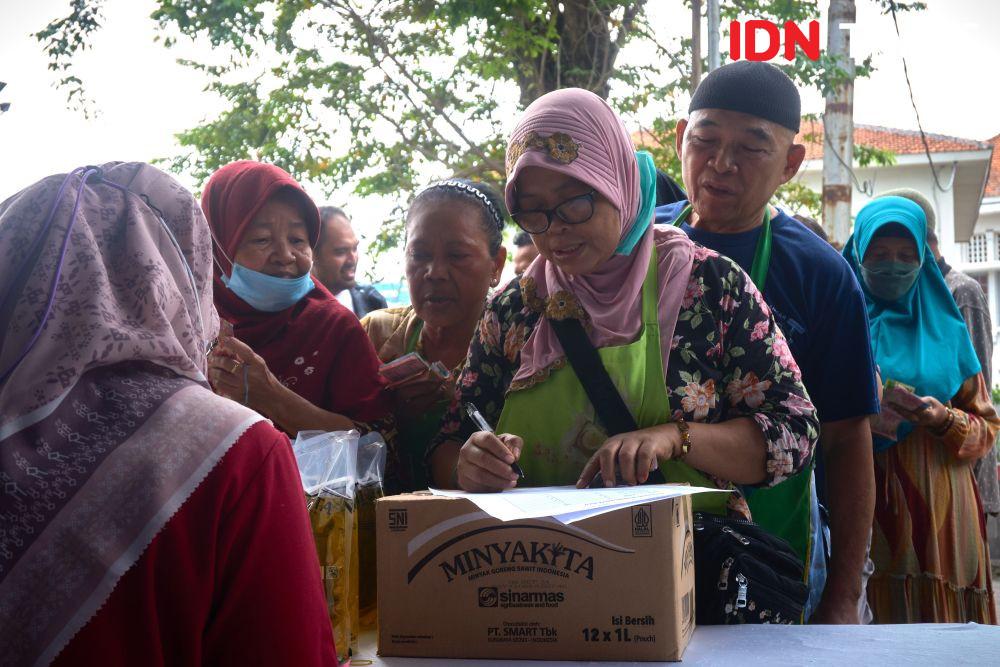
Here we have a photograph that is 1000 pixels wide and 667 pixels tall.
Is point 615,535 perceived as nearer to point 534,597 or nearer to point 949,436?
point 534,597

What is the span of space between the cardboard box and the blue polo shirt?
0.84 meters

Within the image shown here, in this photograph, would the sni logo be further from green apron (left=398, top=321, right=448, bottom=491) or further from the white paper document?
green apron (left=398, top=321, right=448, bottom=491)

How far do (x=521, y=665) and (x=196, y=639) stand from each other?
0.64 meters

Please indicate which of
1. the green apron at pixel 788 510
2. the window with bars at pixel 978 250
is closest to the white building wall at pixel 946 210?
the window with bars at pixel 978 250

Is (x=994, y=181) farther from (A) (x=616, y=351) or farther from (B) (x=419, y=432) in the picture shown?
(A) (x=616, y=351)

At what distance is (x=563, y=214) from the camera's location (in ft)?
6.68

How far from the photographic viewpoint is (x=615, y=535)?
1616mm

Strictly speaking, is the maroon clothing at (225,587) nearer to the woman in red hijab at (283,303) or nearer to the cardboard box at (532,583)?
the cardboard box at (532,583)

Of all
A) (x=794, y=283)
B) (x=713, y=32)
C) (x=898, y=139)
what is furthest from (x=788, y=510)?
(x=898, y=139)

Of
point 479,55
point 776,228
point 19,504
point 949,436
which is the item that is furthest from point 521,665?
point 479,55

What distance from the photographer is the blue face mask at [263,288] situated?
8.21 ft

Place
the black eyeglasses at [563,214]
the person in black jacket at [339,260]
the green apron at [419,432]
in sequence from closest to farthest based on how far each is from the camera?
the black eyeglasses at [563,214] → the green apron at [419,432] → the person in black jacket at [339,260]

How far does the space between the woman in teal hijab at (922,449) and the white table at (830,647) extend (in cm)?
201

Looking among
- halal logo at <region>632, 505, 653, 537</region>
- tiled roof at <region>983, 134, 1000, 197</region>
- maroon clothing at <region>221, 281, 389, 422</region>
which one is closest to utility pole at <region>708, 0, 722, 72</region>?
maroon clothing at <region>221, 281, 389, 422</region>
